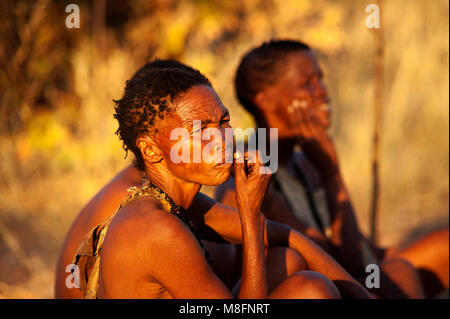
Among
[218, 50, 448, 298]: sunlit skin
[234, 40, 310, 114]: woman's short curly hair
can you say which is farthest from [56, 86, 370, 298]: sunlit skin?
[234, 40, 310, 114]: woman's short curly hair

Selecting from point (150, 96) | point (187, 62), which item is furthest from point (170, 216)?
point (187, 62)

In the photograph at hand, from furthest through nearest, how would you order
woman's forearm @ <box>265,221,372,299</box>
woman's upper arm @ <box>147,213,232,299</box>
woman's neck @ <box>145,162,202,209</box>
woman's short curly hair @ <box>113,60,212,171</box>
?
1. woman's forearm @ <box>265,221,372,299</box>
2. woman's neck @ <box>145,162,202,209</box>
3. woman's short curly hair @ <box>113,60,212,171</box>
4. woman's upper arm @ <box>147,213,232,299</box>

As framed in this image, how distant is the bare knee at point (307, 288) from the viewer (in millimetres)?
1683

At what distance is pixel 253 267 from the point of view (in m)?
1.78

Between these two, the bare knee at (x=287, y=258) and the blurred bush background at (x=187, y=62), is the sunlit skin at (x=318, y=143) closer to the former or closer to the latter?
the bare knee at (x=287, y=258)

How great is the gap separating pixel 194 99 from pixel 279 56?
147cm

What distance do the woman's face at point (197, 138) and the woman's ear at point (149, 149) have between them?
2 cm

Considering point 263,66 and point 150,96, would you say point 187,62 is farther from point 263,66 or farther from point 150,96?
point 150,96

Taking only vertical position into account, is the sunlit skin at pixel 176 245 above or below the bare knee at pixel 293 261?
above

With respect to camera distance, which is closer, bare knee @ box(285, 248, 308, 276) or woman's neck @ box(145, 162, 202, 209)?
woman's neck @ box(145, 162, 202, 209)

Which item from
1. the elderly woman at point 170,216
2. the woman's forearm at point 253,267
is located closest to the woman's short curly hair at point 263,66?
the elderly woman at point 170,216

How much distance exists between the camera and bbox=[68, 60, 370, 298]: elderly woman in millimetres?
1682

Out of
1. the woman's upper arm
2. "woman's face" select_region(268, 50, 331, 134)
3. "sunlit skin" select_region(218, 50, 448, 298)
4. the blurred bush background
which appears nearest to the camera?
the woman's upper arm

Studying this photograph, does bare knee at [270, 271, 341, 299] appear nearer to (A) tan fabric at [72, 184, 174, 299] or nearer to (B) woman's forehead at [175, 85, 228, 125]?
(A) tan fabric at [72, 184, 174, 299]
